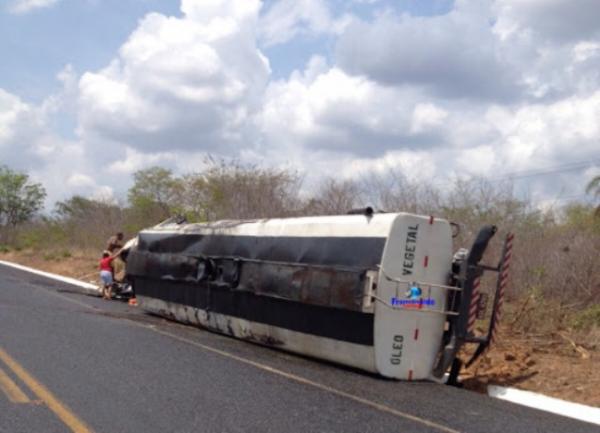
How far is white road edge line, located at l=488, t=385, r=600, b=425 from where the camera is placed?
7.51m

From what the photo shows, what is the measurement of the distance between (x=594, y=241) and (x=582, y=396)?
23.6 feet

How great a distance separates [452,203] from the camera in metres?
17.7

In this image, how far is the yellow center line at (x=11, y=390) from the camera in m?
6.64

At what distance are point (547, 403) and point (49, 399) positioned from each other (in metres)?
5.34

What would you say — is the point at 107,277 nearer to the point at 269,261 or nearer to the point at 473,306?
the point at 269,261

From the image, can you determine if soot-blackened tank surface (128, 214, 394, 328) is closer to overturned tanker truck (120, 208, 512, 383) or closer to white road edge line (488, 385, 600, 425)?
overturned tanker truck (120, 208, 512, 383)

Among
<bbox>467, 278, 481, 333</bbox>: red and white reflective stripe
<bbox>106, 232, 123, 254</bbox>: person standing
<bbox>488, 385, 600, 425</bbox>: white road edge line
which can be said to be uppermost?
<bbox>106, 232, 123, 254</bbox>: person standing

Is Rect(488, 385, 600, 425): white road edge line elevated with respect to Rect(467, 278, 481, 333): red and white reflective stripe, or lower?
lower

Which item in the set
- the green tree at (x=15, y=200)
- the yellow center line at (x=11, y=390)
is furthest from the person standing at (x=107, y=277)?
the green tree at (x=15, y=200)

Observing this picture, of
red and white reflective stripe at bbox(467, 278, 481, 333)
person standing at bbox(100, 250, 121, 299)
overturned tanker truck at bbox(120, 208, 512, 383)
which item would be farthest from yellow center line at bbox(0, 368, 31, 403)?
person standing at bbox(100, 250, 121, 299)

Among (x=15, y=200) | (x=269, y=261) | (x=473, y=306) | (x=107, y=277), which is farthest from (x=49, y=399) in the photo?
(x=15, y=200)

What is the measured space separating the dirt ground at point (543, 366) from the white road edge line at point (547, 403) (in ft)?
0.88

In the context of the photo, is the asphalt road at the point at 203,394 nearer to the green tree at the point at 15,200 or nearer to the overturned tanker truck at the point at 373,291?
the overturned tanker truck at the point at 373,291

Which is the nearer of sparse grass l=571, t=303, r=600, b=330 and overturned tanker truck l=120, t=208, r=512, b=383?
overturned tanker truck l=120, t=208, r=512, b=383
